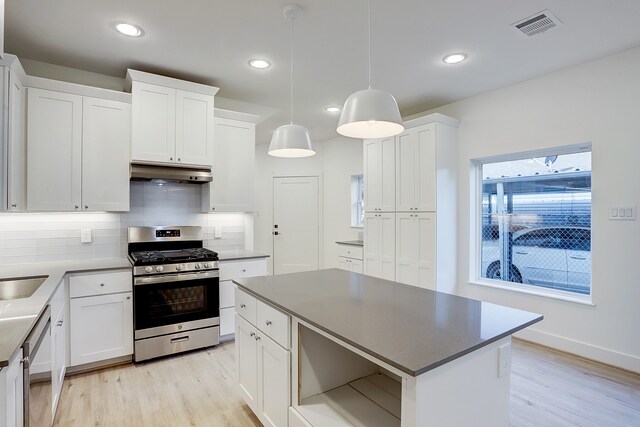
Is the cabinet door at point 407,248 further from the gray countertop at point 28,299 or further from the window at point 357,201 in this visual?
the gray countertop at point 28,299

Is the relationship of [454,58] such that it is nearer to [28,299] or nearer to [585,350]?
[585,350]

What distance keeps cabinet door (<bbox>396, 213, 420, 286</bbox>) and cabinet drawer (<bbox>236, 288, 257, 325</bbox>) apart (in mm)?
2353

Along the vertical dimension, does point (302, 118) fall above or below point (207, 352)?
above

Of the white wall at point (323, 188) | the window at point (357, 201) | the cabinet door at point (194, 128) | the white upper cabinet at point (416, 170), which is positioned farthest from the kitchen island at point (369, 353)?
the white wall at point (323, 188)

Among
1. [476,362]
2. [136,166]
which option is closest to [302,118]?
[136,166]

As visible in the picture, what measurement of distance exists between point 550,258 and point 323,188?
364cm

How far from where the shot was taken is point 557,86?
3.21 meters

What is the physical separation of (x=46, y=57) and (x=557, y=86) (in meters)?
4.57

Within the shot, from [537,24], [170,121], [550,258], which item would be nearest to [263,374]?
[170,121]

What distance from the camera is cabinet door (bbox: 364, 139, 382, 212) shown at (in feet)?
14.5

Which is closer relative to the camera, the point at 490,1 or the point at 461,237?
the point at 490,1

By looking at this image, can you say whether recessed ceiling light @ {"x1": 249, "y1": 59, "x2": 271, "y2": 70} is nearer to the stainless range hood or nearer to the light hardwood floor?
the stainless range hood

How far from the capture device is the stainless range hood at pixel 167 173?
10.0 ft

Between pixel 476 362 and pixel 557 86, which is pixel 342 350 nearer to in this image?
pixel 476 362
